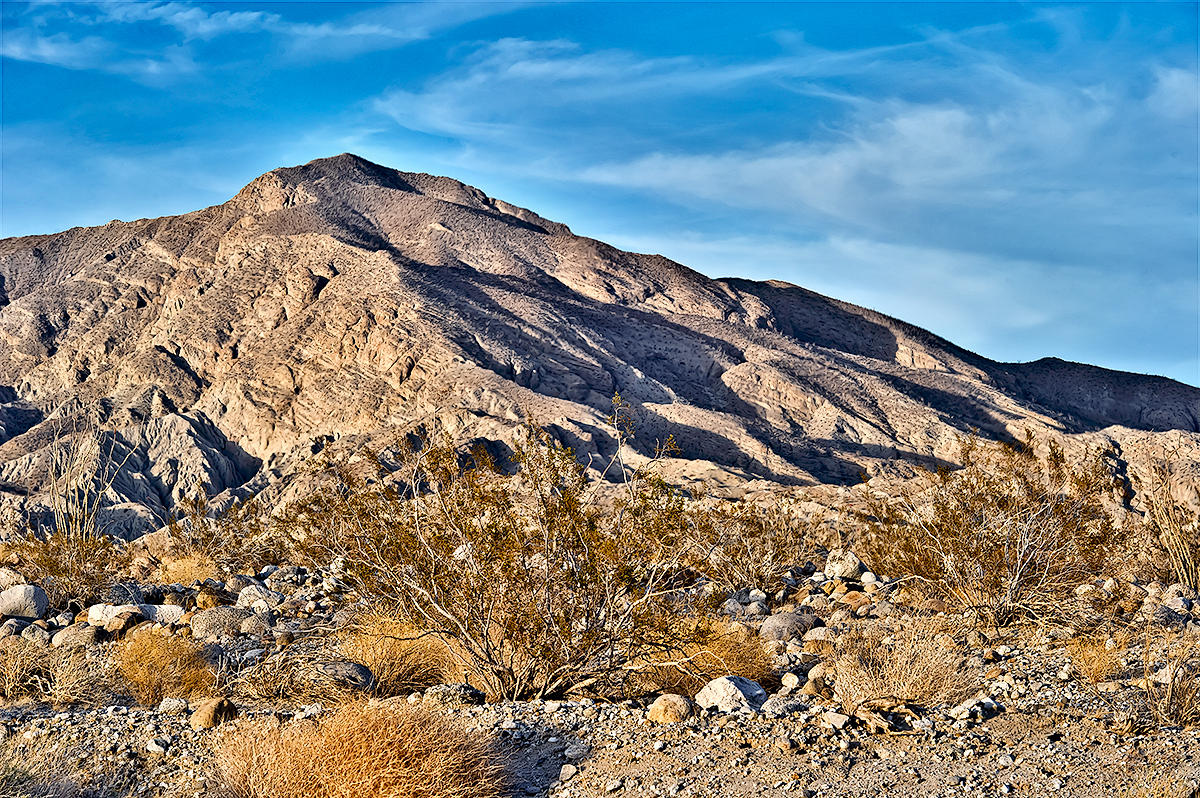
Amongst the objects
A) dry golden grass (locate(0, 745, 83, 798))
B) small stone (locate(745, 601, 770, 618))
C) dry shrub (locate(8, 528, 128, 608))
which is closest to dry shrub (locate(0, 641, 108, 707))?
dry golden grass (locate(0, 745, 83, 798))

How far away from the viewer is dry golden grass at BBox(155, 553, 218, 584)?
14273 mm

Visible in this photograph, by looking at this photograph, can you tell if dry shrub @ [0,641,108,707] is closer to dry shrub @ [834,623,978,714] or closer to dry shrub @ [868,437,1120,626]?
dry shrub @ [834,623,978,714]

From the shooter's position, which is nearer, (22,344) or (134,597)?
(134,597)

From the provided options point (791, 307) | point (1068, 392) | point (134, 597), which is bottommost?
point (134, 597)

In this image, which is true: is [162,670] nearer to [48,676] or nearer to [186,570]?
[48,676]

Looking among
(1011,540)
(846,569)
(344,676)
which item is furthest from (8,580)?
(1011,540)

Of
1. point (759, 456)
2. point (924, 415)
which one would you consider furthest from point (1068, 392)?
point (759, 456)

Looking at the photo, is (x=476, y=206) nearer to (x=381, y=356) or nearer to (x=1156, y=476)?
(x=381, y=356)

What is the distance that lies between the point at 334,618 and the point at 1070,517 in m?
8.43

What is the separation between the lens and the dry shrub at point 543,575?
680 cm

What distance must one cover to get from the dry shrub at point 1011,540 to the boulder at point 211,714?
7403mm

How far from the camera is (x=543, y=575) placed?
22.8 ft

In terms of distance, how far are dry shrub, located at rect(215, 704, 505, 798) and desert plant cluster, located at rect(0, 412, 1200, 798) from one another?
0.04 feet

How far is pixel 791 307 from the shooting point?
278 feet
